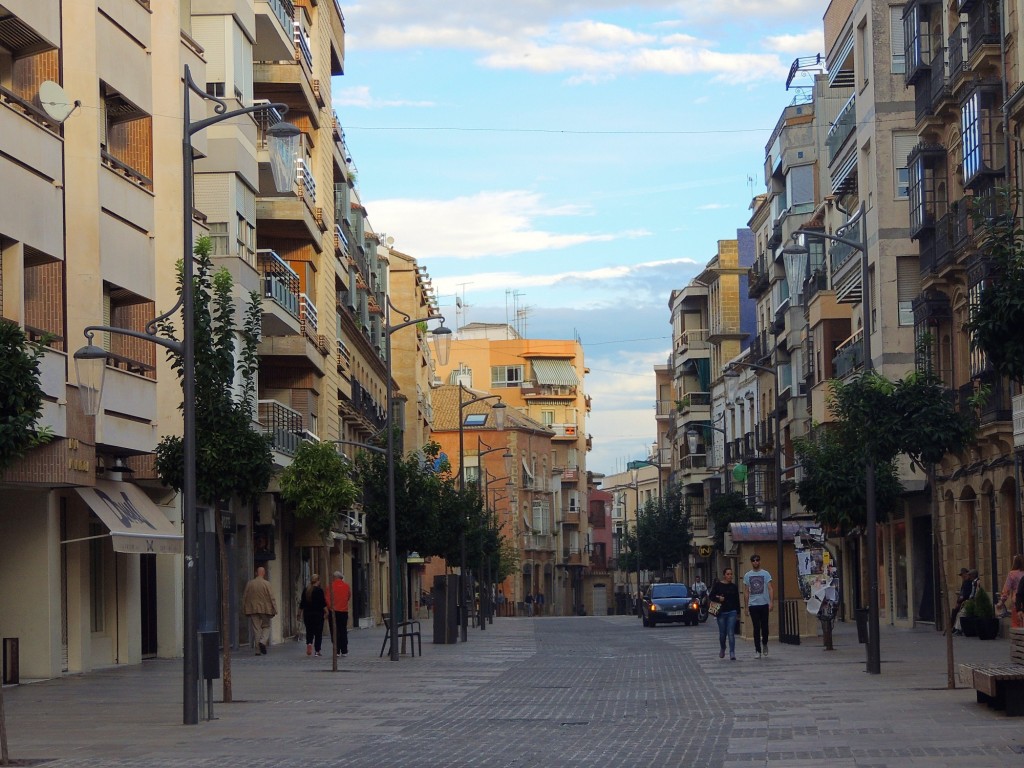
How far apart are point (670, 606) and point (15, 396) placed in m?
49.4

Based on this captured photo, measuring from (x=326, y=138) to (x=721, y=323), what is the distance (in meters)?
47.1

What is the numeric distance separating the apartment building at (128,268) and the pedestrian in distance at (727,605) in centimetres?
962

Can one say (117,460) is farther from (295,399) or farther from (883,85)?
(883,85)

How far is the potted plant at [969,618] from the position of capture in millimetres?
38875

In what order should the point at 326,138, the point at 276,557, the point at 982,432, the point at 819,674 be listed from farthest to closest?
the point at 326,138 < the point at 276,557 < the point at 982,432 < the point at 819,674

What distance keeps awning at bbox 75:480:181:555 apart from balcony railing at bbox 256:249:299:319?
30.8ft

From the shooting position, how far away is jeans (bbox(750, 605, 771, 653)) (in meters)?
33.4

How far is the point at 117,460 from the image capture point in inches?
1283

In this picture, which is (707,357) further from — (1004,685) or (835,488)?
(1004,685)

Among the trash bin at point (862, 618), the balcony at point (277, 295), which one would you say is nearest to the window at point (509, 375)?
the balcony at point (277, 295)

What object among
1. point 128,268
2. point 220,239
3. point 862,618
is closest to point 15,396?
point 128,268

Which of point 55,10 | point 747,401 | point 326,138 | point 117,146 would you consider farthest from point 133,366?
point 747,401

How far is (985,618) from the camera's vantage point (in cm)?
3862

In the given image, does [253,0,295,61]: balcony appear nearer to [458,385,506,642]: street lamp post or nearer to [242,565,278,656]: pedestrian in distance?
[242,565,278,656]: pedestrian in distance
